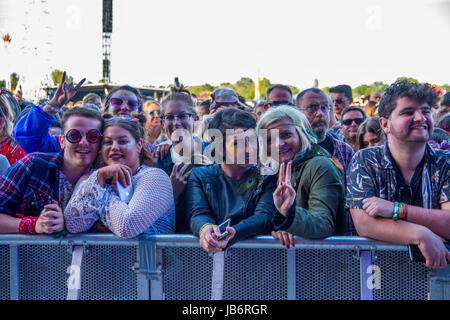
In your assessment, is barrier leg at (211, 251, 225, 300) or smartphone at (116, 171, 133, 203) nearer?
barrier leg at (211, 251, 225, 300)

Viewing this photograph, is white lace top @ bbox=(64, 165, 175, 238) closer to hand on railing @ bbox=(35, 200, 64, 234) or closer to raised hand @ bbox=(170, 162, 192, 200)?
hand on railing @ bbox=(35, 200, 64, 234)

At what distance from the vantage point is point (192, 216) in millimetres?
2512

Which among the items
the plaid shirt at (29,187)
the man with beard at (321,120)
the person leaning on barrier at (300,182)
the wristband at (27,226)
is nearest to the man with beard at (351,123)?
the man with beard at (321,120)

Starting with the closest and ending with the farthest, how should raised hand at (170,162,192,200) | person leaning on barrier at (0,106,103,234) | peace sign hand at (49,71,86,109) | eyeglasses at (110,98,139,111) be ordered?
1. person leaning on barrier at (0,106,103,234)
2. raised hand at (170,162,192,200)
3. peace sign hand at (49,71,86,109)
4. eyeglasses at (110,98,139,111)

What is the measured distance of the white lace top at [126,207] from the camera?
2324mm

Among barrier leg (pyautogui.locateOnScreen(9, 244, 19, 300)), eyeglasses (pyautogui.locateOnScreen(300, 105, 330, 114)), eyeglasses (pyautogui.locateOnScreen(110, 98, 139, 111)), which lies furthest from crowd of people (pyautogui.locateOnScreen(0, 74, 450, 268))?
eyeglasses (pyautogui.locateOnScreen(110, 98, 139, 111))

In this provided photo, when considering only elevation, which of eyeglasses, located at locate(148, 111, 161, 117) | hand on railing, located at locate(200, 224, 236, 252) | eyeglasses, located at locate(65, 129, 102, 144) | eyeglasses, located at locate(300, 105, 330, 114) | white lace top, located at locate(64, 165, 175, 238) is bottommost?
hand on railing, located at locate(200, 224, 236, 252)

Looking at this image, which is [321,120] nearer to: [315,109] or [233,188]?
[315,109]

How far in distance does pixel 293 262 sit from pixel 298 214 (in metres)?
0.25

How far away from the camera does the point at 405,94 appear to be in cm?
255

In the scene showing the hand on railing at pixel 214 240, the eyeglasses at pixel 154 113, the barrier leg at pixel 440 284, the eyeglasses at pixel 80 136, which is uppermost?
the eyeglasses at pixel 154 113

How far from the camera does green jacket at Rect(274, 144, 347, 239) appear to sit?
2.21 meters

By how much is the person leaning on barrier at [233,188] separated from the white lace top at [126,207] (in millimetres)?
189

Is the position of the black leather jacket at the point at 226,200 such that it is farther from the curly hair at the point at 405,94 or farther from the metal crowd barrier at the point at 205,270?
the curly hair at the point at 405,94
